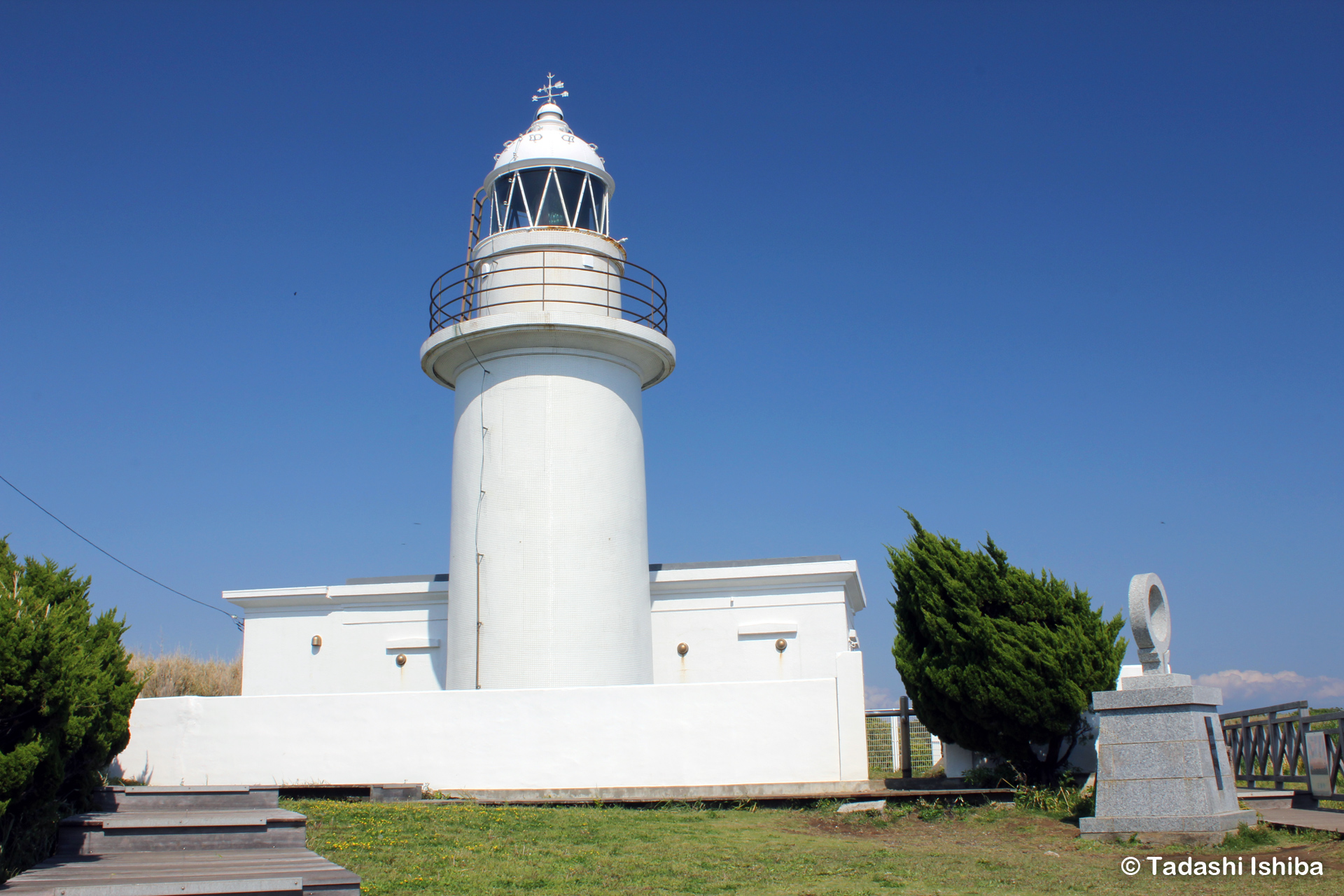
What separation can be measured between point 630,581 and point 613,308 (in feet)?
15.0

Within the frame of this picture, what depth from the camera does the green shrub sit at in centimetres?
688

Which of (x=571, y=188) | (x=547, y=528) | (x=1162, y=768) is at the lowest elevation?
(x=1162, y=768)

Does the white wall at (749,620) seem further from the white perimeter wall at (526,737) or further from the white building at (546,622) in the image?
the white perimeter wall at (526,737)

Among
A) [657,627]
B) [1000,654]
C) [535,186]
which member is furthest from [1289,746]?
[535,186]

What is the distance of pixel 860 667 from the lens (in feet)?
46.4

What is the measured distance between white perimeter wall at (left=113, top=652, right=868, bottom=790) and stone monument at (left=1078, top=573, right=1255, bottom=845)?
13.1ft

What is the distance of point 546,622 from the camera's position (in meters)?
16.1

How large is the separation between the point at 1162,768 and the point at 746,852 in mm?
4198

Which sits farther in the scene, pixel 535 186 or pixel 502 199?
pixel 502 199

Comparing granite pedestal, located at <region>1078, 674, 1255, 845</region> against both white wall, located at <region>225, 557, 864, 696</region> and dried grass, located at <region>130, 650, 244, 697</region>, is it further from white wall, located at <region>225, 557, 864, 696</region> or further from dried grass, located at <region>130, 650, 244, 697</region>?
dried grass, located at <region>130, 650, 244, 697</region>

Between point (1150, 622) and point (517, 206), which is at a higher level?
point (517, 206)

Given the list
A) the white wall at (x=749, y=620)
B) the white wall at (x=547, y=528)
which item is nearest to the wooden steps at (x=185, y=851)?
the white wall at (x=547, y=528)

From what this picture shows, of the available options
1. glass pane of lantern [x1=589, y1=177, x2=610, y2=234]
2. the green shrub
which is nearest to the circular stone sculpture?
the green shrub

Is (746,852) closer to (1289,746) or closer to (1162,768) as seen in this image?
(1162,768)
